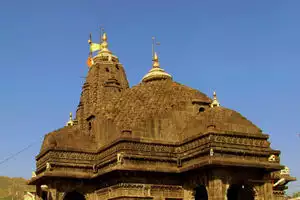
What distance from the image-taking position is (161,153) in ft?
79.6

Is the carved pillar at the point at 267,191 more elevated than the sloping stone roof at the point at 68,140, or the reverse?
the sloping stone roof at the point at 68,140

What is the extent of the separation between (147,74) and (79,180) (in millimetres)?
10630

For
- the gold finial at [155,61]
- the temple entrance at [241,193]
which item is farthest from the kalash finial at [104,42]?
the temple entrance at [241,193]

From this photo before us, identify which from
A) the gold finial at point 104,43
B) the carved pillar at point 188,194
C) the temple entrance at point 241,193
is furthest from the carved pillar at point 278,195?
the gold finial at point 104,43

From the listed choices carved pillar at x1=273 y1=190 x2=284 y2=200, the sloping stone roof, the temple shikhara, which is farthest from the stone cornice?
carved pillar at x1=273 y1=190 x2=284 y2=200

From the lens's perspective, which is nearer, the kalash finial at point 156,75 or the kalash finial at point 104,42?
the kalash finial at point 156,75

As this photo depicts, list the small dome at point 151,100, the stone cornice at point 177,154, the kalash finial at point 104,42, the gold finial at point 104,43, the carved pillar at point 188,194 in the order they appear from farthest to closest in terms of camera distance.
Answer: the kalash finial at point 104,42, the gold finial at point 104,43, the small dome at point 151,100, the carved pillar at point 188,194, the stone cornice at point 177,154

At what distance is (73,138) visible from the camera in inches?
1066

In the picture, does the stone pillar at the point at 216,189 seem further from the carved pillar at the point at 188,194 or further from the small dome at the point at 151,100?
the small dome at the point at 151,100

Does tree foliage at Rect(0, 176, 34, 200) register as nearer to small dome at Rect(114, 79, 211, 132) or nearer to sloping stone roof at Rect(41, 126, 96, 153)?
sloping stone roof at Rect(41, 126, 96, 153)

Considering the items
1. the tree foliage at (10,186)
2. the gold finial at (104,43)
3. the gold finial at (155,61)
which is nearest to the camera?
the gold finial at (155,61)

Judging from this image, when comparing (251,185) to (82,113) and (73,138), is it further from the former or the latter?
(82,113)

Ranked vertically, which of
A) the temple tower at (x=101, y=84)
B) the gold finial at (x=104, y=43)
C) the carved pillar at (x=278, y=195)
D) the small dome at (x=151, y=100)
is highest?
the gold finial at (x=104, y=43)

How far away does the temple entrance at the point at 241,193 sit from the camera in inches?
971
